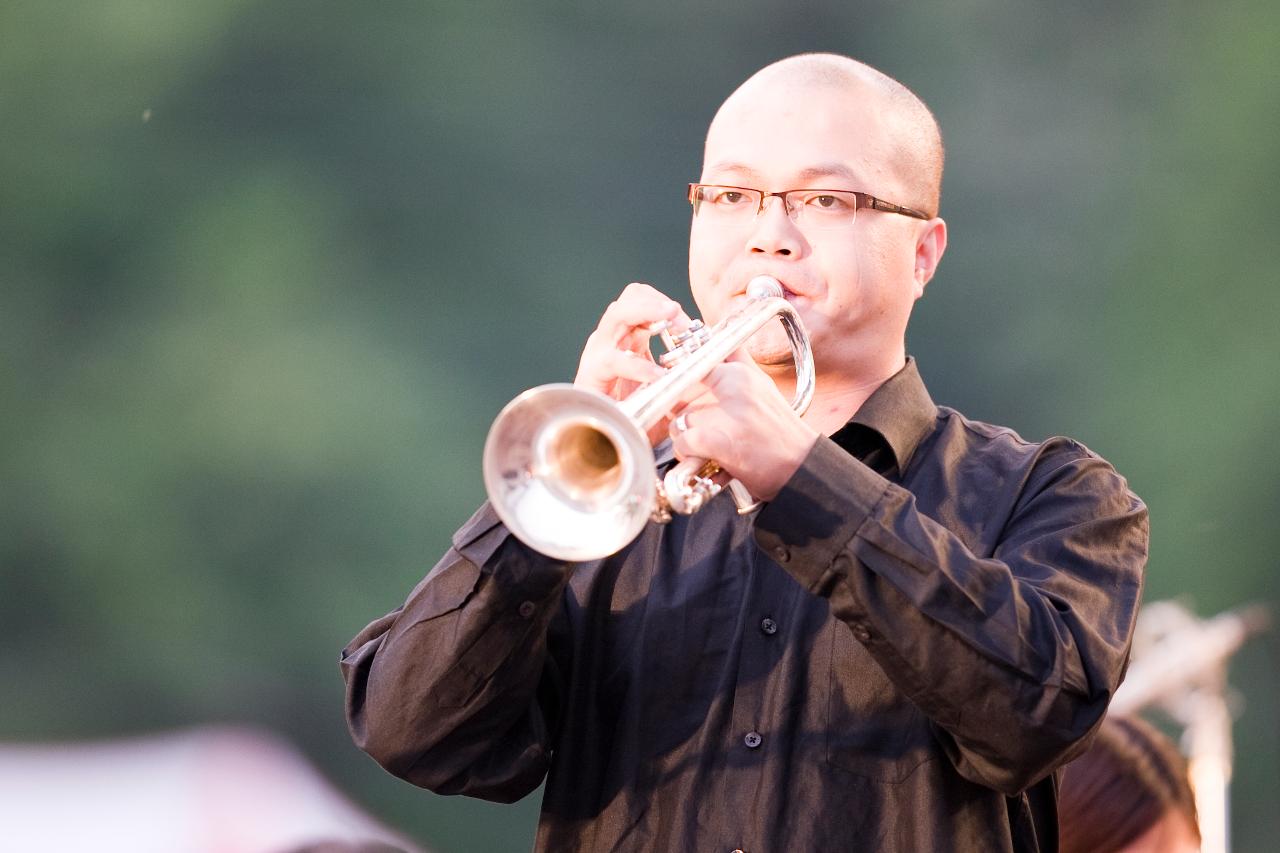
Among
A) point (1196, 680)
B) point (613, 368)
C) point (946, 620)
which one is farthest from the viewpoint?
point (1196, 680)

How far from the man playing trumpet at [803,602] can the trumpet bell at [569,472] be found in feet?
0.37

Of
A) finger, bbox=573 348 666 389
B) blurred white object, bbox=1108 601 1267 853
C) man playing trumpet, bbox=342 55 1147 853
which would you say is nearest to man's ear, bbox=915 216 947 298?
man playing trumpet, bbox=342 55 1147 853

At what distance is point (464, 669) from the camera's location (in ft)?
7.72

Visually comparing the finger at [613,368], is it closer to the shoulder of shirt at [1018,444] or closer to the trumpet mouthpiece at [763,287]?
the trumpet mouthpiece at [763,287]

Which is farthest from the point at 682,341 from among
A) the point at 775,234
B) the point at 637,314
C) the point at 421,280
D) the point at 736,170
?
the point at 421,280

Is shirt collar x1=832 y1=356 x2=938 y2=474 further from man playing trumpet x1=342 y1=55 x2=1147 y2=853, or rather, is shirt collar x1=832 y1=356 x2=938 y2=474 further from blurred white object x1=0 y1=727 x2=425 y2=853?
blurred white object x1=0 y1=727 x2=425 y2=853

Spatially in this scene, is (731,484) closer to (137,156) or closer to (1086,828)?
(1086,828)

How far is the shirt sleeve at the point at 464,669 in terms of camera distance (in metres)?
2.33

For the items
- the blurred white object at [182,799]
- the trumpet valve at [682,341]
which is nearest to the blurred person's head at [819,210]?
the trumpet valve at [682,341]

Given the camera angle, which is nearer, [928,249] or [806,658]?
[806,658]

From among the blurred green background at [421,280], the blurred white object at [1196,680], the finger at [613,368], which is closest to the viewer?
the finger at [613,368]

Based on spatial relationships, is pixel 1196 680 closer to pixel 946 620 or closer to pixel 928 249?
pixel 928 249

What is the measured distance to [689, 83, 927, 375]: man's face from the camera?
106 inches

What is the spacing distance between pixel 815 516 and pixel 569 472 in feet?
1.20
